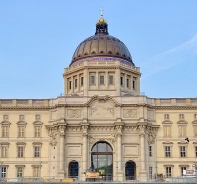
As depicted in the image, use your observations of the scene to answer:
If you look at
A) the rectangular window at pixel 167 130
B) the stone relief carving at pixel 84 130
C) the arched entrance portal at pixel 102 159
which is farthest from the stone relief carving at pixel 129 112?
the stone relief carving at pixel 84 130

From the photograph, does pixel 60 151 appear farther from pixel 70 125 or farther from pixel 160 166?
pixel 160 166

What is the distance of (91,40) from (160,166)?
102 feet

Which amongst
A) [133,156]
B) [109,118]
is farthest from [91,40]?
[133,156]

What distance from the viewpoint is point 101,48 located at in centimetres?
10062

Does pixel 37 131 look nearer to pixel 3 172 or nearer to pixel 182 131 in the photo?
pixel 3 172

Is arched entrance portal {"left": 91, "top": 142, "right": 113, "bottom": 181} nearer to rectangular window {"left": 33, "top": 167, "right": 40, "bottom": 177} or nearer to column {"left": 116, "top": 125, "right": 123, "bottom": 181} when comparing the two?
column {"left": 116, "top": 125, "right": 123, "bottom": 181}

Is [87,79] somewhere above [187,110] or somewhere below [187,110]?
above

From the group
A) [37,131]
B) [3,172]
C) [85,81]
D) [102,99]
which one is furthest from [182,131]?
[3,172]

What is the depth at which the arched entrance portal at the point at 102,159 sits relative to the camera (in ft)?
290

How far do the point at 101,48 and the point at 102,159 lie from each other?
80.2 feet

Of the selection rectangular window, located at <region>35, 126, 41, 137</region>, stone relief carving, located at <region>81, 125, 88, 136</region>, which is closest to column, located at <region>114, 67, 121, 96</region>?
stone relief carving, located at <region>81, 125, 88, 136</region>

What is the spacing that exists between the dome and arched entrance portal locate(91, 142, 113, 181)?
797 inches

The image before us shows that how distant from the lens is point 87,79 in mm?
94375

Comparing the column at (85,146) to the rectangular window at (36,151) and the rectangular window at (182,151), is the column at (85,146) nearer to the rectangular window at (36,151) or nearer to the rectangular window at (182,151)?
the rectangular window at (36,151)
